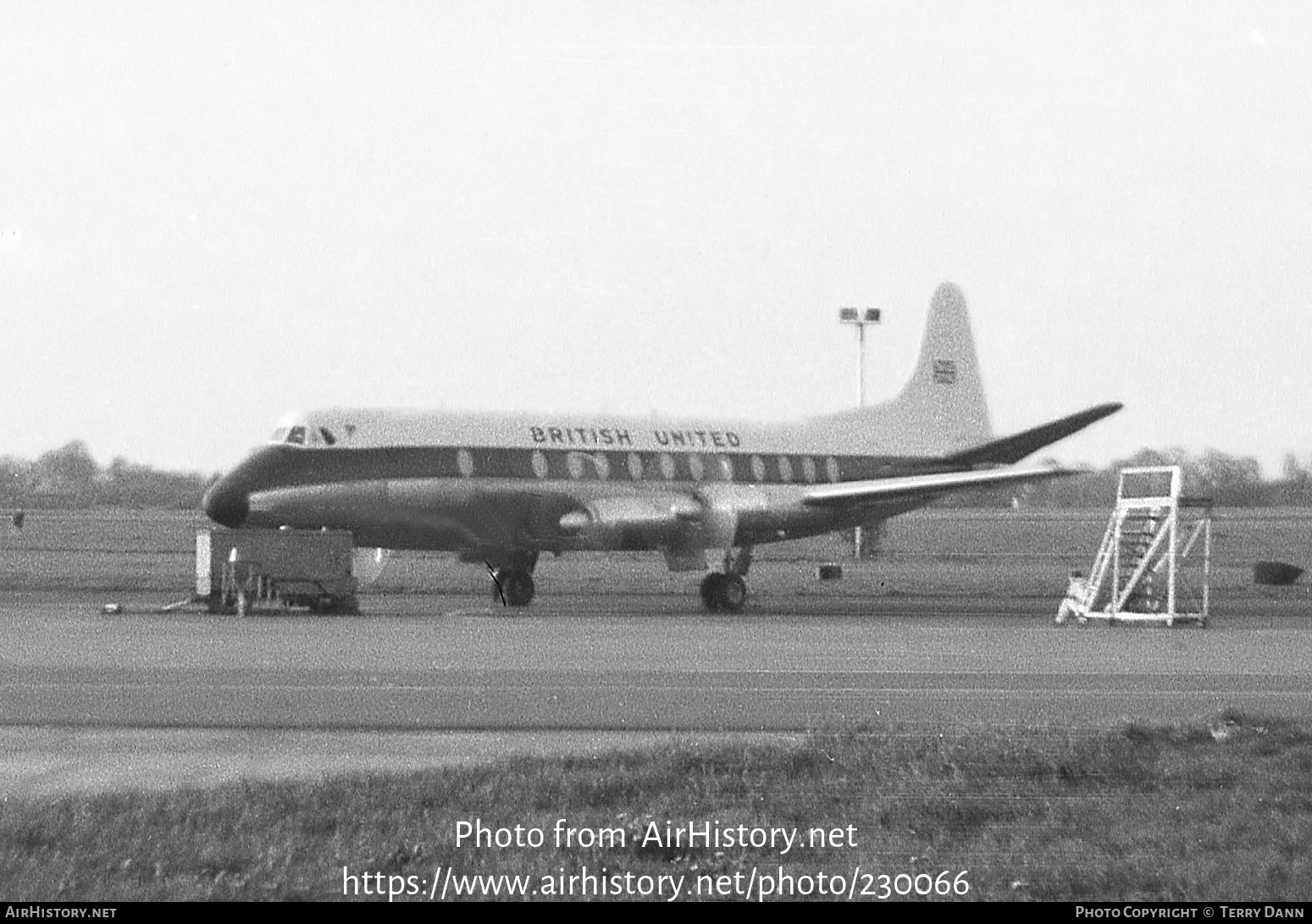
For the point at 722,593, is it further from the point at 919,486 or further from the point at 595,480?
the point at 919,486

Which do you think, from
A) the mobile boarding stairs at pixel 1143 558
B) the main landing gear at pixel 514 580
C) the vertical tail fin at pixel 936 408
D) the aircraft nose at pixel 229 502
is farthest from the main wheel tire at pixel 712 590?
the aircraft nose at pixel 229 502

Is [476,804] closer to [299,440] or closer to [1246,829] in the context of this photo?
[1246,829]

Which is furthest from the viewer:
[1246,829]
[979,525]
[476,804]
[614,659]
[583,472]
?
[979,525]

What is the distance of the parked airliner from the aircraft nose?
0.08ft

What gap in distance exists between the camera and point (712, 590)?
30.0 meters

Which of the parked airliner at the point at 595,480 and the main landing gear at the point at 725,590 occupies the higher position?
the parked airliner at the point at 595,480

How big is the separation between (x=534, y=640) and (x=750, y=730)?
8407 mm

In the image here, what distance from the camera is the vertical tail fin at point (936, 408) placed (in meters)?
32.7

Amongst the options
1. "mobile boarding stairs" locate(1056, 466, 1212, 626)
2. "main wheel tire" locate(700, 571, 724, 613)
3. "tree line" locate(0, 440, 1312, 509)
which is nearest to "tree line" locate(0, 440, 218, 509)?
"tree line" locate(0, 440, 1312, 509)

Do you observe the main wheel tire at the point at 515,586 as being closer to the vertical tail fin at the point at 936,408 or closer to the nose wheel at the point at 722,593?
the nose wheel at the point at 722,593

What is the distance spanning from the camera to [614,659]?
708 inches

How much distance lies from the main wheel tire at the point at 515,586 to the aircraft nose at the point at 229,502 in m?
4.66

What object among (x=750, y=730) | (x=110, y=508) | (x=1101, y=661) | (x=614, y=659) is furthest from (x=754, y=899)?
(x=110, y=508)

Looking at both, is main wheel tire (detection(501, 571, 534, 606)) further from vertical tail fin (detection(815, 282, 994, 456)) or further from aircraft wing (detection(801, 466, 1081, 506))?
vertical tail fin (detection(815, 282, 994, 456))
